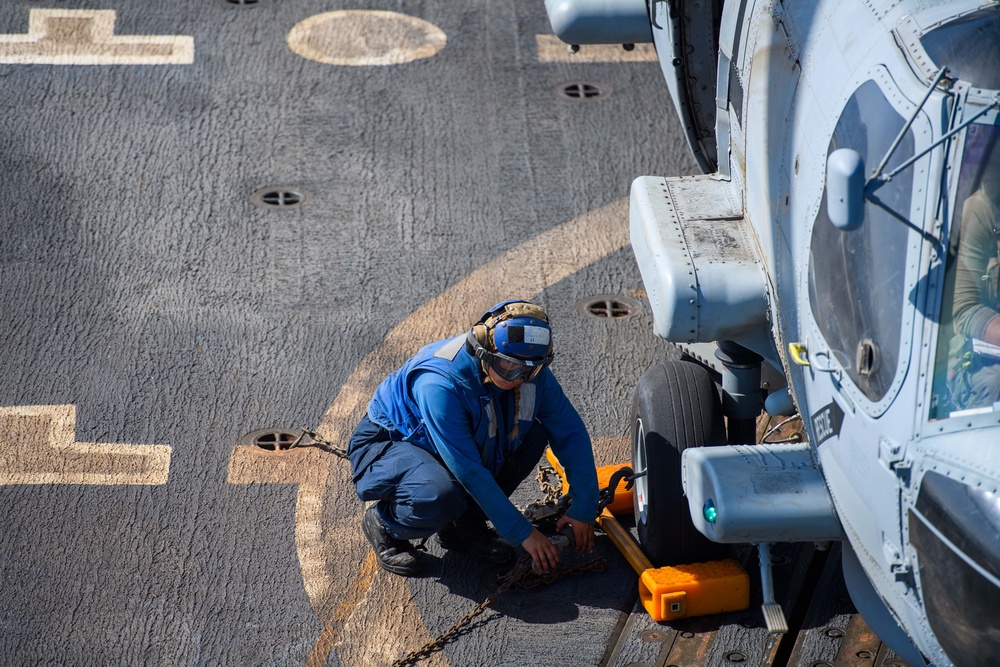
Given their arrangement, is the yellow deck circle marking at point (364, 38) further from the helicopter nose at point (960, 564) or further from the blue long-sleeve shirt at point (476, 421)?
the helicopter nose at point (960, 564)

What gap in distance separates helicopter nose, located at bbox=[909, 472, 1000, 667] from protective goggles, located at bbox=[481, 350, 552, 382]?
62.1 inches

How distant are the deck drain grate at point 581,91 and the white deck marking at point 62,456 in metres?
3.96

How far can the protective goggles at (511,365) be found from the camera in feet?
13.8

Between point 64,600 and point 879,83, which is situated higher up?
point 879,83

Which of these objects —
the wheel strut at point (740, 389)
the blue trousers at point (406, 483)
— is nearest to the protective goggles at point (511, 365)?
the blue trousers at point (406, 483)

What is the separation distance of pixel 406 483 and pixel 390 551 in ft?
1.44

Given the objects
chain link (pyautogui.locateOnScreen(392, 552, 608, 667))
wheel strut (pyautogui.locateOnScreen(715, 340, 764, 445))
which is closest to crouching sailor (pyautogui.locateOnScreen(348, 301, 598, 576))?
chain link (pyautogui.locateOnScreen(392, 552, 608, 667))

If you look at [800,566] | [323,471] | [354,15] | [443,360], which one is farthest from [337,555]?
[354,15]

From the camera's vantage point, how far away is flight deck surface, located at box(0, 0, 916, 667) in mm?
4520

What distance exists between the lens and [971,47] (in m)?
3.35

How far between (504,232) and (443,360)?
7.99 ft

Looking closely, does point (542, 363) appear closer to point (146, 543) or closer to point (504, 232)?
point (146, 543)

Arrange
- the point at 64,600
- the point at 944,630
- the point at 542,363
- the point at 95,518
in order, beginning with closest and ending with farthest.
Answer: the point at 944,630, the point at 542,363, the point at 64,600, the point at 95,518

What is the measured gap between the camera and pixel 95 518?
4906 millimetres
